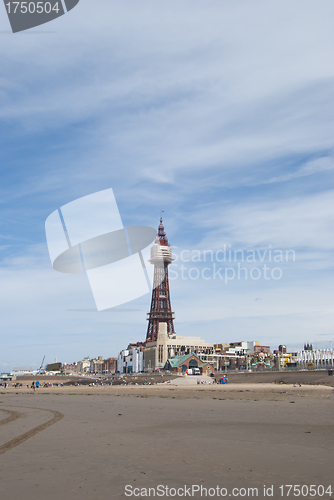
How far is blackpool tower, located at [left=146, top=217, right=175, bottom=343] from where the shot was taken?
5817 inches

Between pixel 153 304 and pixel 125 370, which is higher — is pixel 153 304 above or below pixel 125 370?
above

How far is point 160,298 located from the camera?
14912 centimetres

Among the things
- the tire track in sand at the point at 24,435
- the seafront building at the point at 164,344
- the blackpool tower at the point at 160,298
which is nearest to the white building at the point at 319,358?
the seafront building at the point at 164,344

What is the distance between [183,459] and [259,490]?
97.3 inches

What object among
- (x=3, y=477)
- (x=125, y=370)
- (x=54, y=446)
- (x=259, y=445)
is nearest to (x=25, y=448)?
(x=54, y=446)

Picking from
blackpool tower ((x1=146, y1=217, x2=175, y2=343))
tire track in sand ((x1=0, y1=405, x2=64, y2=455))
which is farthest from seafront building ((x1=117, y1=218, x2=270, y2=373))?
tire track in sand ((x1=0, y1=405, x2=64, y2=455))

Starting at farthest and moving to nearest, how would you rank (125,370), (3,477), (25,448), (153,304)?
(125,370), (153,304), (25,448), (3,477)

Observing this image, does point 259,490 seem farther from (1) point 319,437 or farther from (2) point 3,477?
(1) point 319,437

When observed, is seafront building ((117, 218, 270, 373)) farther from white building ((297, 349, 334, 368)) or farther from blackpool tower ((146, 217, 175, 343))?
white building ((297, 349, 334, 368))

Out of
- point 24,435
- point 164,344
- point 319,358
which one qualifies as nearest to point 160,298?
point 164,344

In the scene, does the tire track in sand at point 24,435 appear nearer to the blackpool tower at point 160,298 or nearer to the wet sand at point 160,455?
the wet sand at point 160,455

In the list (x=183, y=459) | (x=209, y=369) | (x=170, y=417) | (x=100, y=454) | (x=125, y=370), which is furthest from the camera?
(x=125, y=370)

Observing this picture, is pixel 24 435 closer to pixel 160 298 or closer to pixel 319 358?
pixel 319 358

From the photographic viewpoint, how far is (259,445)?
996cm
